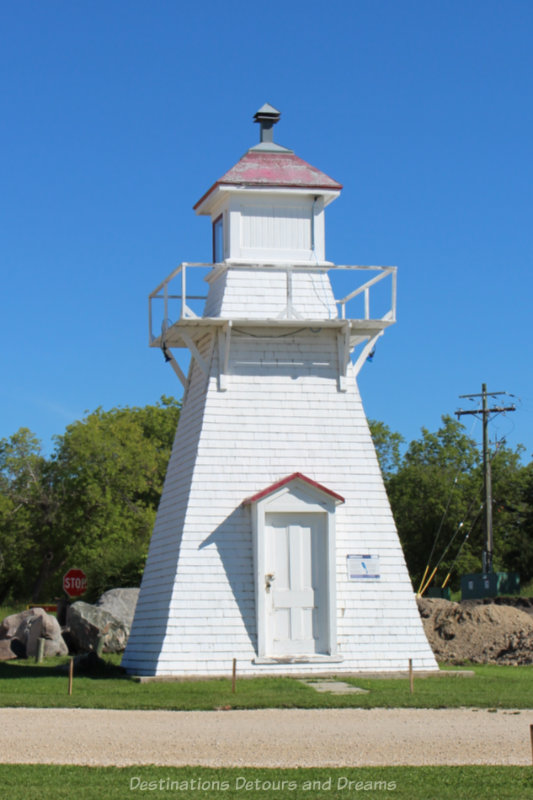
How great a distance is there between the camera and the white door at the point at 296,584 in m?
22.6

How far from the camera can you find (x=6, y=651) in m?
30.1

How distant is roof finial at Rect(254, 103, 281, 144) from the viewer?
2589 centimetres

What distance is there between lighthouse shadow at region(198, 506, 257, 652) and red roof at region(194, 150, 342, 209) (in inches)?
251

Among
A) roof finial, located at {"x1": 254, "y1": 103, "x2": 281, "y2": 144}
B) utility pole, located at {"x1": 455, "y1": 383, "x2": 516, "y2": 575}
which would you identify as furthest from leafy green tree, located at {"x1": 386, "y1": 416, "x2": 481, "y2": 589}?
roof finial, located at {"x1": 254, "y1": 103, "x2": 281, "y2": 144}

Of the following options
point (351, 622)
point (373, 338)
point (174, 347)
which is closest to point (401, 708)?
point (351, 622)

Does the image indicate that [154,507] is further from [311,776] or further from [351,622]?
[311,776]

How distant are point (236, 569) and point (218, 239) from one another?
22.5 feet

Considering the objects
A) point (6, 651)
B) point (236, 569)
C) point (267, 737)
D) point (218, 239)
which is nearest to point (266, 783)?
point (267, 737)

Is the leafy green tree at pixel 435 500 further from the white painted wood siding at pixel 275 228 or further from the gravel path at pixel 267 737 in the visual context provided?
the gravel path at pixel 267 737

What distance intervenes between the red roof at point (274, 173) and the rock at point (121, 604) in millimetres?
11613

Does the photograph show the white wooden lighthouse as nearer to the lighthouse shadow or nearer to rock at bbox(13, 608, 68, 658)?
the lighthouse shadow

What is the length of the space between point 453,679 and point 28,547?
41528 millimetres

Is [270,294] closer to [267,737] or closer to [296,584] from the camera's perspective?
[296,584]

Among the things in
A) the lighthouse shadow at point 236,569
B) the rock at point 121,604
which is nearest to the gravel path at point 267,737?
the lighthouse shadow at point 236,569
